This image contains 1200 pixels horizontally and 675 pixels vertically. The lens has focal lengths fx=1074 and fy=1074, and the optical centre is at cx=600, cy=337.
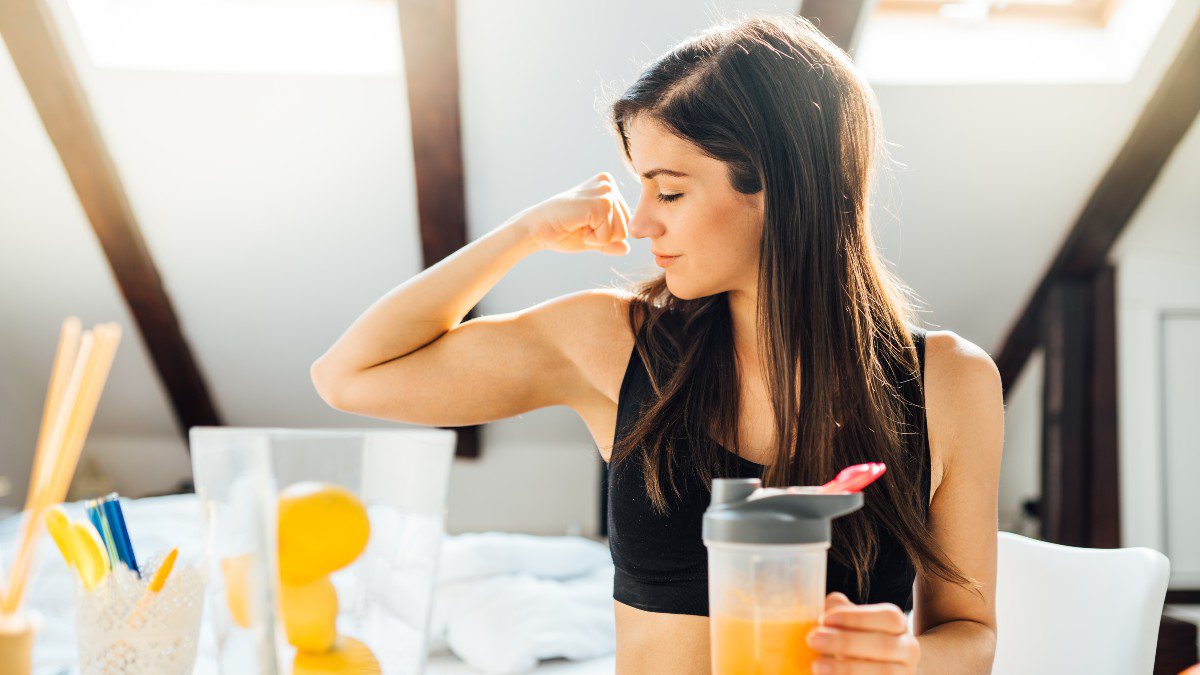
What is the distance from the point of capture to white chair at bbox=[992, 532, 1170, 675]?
1.21 metres

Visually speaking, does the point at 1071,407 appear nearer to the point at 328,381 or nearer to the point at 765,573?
the point at 328,381

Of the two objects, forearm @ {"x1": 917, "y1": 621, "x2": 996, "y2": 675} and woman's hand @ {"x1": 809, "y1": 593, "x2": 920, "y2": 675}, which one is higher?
woman's hand @ {"x1": 809, "y1": 593, "x2": 920, "y2": 675}

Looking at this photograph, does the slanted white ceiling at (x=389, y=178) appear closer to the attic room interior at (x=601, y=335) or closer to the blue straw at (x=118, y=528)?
the attic room interior at (x=601, y=335)

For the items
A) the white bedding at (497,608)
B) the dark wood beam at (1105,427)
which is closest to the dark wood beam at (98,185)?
the white bedding at (497,608)

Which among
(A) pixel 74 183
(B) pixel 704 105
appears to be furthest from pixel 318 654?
(A) pixel 74 183

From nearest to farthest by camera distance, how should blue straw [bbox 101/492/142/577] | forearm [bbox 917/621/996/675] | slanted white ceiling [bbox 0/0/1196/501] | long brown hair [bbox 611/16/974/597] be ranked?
blue straw [bbox 101/492/142/577] < forearm [bbox 917/621/996/675] < long brown hair [bbox 611/16/974/597] < slanted white ceiling [bbox 0/0/1196/501]

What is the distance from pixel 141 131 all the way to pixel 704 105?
2.69 m

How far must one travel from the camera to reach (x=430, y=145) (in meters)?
3.22

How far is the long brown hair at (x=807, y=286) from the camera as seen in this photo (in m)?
1.10

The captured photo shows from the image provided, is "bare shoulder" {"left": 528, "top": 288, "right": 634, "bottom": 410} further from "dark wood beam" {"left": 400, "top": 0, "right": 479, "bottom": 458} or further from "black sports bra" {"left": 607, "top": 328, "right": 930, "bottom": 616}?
"dark wood beam" {"left": 400, "top": 0, "right": 479, "bottom": 458}

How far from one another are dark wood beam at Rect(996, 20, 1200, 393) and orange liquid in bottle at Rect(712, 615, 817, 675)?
3.02 meters

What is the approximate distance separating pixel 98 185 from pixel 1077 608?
3.11m

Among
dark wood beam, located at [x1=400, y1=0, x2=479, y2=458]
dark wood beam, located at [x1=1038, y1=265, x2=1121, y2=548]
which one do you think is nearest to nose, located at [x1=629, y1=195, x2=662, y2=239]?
dark wood beam, located at [x1=400, y1=0, x2=479, y2=458]

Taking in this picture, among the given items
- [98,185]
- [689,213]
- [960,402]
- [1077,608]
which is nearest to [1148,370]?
[1077,608]
